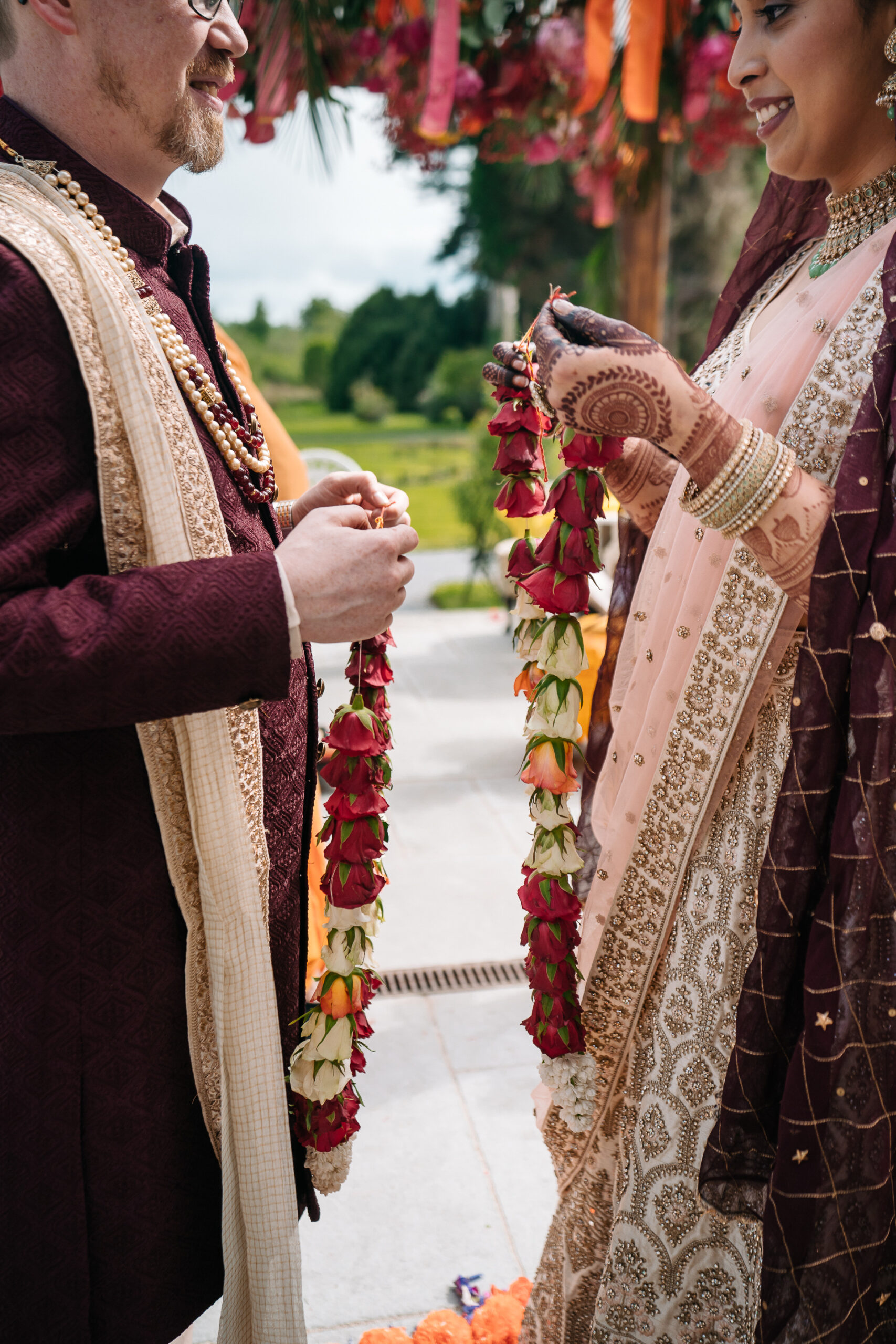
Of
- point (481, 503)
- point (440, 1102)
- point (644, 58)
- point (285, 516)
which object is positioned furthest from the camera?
point (481, 503)

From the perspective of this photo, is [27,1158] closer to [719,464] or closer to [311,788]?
[311,788]

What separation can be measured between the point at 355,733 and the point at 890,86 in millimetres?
873

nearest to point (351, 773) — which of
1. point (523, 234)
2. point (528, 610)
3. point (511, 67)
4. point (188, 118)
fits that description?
point (528, 610)

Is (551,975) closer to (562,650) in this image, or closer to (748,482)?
(562,650)

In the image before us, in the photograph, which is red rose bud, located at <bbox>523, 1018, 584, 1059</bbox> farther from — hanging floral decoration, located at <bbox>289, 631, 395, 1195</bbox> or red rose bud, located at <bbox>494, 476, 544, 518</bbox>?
red rose bud, located at <bbox>494, 476, 544, 518</bbox>

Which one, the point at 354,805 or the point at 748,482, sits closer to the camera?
the point at 748,482

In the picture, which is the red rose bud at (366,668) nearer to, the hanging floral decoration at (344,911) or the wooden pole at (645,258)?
the hanging floral decoration at (344,911)

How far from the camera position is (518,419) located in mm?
1126

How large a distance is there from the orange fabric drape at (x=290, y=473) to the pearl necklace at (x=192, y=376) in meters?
0.88

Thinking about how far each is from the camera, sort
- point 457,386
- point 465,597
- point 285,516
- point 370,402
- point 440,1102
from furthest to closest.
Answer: point 370,402 < point 457,386 < point 465,597 < point 440,1102 < point 285,516

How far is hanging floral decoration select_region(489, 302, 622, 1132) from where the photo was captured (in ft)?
3.58

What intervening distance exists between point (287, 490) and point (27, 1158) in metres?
1.83

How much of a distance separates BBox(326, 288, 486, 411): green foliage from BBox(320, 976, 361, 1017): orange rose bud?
1006 centimetres

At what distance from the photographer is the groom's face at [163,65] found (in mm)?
950
